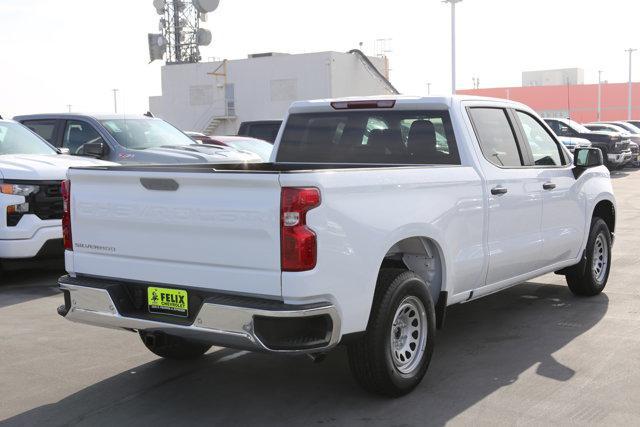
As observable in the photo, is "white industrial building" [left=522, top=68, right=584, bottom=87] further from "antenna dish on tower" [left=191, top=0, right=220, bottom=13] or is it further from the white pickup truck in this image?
the white pickup truck

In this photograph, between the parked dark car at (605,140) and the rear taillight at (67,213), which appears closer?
the rear taillight at (67,213)

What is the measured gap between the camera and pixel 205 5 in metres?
51.9

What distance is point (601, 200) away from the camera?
313 inches

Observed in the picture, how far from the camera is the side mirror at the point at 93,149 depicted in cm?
1125

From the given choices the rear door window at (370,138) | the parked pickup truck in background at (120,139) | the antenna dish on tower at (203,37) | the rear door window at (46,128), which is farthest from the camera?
the antenna dish on tower at (203,37)

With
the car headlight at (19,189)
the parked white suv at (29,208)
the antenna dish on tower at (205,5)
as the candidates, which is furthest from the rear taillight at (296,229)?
the antenna dish on tower at (205,5)

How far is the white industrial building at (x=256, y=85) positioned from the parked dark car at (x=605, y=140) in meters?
20.1

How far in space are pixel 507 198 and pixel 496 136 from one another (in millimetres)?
567

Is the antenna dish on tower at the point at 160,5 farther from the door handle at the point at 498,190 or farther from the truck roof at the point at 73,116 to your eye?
the door handle at the point at 498,190

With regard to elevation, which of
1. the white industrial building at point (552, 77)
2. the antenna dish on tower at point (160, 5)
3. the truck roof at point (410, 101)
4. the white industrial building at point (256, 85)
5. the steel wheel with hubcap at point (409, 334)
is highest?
the antenna dish on tower at point (160, 5)

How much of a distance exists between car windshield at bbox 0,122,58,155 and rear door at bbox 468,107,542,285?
5.97 m

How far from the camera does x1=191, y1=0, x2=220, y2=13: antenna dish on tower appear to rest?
170 ft

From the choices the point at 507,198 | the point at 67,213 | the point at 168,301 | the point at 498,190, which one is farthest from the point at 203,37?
the point at 168,301

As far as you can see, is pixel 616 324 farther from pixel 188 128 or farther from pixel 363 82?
pixel 188 128
